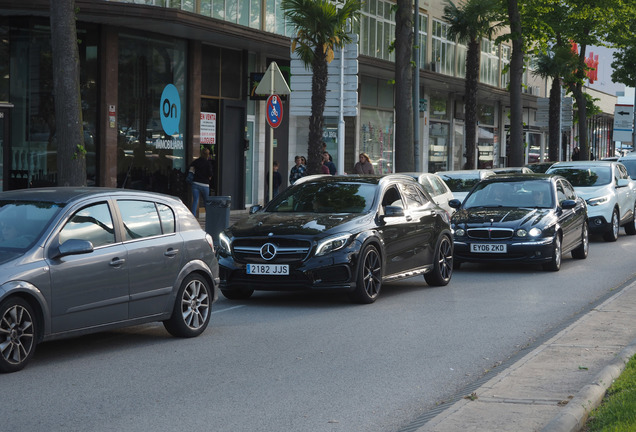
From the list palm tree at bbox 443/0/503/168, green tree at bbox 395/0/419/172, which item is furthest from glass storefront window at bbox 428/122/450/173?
green tree at bbox 395/0/419/172

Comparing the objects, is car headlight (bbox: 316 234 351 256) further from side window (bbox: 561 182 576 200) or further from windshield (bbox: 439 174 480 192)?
windshield (bbox: 439 174 480 192)

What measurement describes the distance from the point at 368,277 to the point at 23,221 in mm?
4963

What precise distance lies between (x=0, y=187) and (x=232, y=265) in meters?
10.9

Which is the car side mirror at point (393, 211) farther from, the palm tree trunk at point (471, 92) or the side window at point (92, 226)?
the palm tree trunk at point (471, 92)

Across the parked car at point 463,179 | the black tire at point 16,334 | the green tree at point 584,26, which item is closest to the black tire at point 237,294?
the black tire at point 16,334

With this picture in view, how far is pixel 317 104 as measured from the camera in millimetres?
22438

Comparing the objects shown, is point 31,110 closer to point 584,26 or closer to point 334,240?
point 334,240

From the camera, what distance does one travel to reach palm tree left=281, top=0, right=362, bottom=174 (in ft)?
70.5

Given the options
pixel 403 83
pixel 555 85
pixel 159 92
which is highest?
pixel 555 85

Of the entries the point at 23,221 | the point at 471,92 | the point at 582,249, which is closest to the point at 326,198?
the point at 23,221

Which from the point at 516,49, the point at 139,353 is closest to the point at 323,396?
the point at 139,353

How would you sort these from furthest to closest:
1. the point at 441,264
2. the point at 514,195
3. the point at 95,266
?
the point at 514,195
the point at 441,264
the point at 95,266

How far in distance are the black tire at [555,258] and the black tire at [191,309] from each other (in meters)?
7.94

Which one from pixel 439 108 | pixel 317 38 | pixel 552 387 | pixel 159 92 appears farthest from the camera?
pixel 439 108
